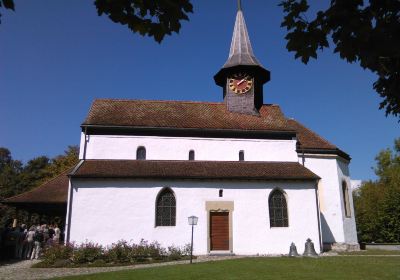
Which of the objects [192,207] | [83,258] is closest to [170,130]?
[192,207]

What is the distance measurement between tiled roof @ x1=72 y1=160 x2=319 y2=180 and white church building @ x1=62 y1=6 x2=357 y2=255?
6 centimetres

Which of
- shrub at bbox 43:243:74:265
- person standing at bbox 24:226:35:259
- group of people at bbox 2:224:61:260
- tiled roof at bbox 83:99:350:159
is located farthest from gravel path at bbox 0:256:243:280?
tiled roof at bbox 83:99:350:159

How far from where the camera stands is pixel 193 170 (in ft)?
72.5

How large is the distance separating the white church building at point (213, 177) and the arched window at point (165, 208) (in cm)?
5

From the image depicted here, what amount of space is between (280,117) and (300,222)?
819 centimetres

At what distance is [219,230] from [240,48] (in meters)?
14.5

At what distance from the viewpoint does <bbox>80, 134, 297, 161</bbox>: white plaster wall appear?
76.6 ft

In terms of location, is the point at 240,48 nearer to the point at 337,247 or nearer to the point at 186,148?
the point at 186,148

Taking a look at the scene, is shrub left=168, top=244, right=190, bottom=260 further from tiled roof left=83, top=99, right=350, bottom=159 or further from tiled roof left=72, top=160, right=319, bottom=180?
tiled roof left=83, top=99, right=350, bottom=159

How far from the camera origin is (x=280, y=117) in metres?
26.8

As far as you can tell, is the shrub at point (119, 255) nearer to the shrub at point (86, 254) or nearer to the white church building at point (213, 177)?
the shrub at point (86, 254)

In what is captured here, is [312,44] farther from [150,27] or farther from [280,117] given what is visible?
[280,117]

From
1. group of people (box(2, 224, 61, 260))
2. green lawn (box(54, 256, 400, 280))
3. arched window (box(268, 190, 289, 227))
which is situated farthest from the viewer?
arched window (box(268, 190, 289, 227))

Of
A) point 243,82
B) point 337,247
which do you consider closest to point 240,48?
point 243,82
